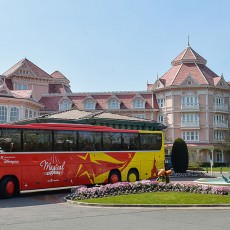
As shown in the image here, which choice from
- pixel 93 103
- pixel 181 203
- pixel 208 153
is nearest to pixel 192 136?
pixel 208 153

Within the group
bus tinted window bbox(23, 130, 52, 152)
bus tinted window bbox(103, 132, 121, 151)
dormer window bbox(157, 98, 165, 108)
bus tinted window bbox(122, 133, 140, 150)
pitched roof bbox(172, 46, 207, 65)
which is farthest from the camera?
pitched roof bbox(172, 46, 207, 65)

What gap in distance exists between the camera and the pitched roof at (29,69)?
63.8m

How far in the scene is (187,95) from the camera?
212ft

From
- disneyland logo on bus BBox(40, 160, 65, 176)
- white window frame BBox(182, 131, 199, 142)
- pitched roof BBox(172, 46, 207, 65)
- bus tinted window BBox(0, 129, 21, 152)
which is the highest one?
pitched roof BBox(172, 46, 207, 65)

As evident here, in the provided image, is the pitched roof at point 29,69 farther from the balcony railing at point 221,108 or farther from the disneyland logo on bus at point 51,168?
the disneyland logo on bus at point 51,168

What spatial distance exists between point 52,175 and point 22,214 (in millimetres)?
7090

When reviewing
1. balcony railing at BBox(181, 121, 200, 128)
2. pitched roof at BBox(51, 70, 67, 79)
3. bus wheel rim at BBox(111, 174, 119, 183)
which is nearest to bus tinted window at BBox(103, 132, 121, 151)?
bus wheel rim at BBox(111, 174, 119, 183)

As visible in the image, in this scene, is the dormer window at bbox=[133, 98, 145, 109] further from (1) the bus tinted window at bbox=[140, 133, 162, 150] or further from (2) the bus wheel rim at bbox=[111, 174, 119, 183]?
(2) the bus wheel rim at bbox=[111, 174, 119, 183]

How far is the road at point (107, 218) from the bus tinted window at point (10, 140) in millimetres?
3500

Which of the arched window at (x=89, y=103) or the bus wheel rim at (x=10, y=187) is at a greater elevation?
the arched window at (x=89, y=103)

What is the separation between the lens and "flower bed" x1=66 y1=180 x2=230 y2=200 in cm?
1700

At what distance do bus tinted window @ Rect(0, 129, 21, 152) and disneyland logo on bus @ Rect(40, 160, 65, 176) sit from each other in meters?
1.64

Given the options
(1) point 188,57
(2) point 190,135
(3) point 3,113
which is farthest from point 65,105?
(1) point 188,57

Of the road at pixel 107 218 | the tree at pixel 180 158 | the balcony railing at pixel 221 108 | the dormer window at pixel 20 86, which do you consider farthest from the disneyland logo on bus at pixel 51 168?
the balcony railing at pixel 221 108
